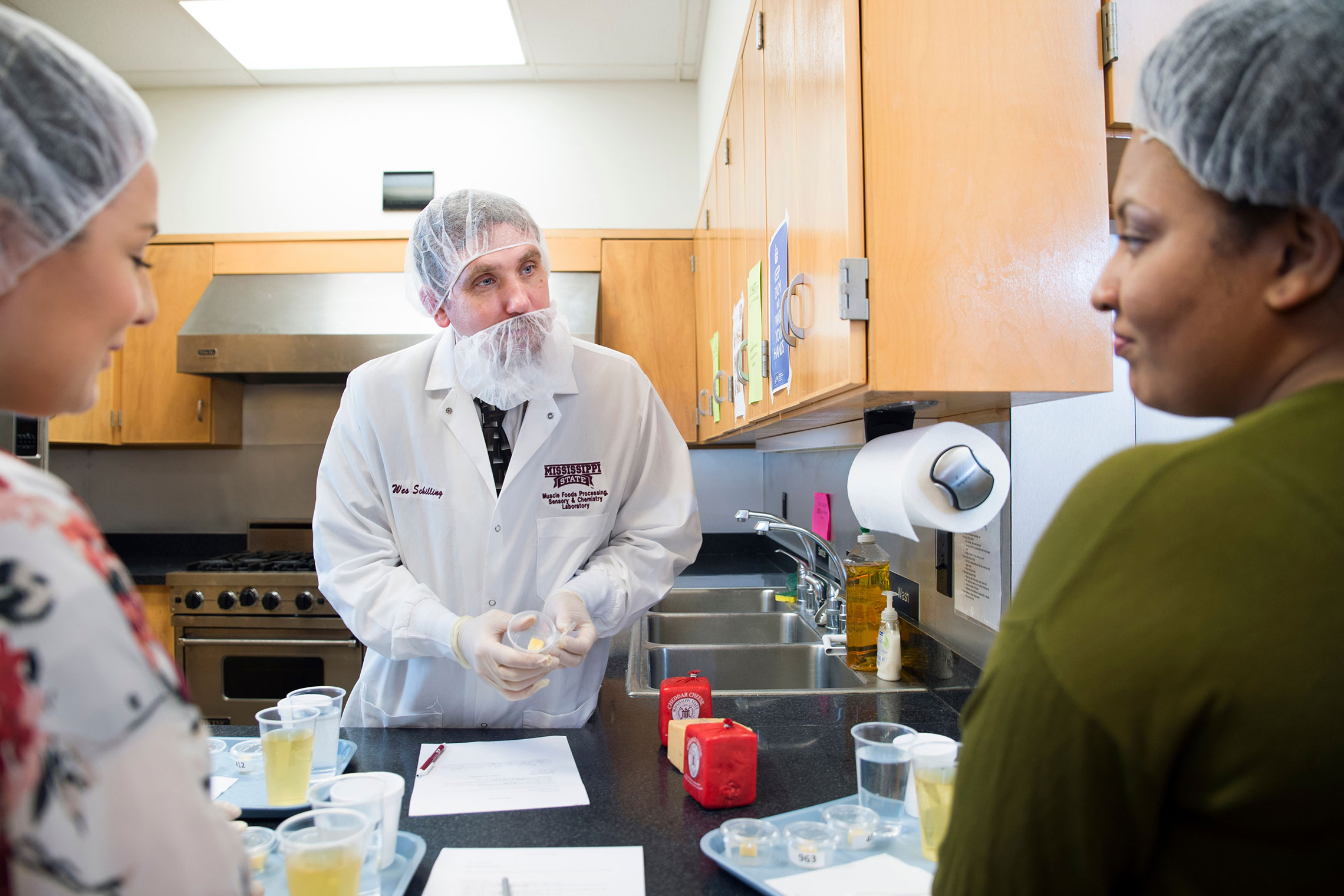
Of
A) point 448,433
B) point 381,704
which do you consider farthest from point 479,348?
point 381,704

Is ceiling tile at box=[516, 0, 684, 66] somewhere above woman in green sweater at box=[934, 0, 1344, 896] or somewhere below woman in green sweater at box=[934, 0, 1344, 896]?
above

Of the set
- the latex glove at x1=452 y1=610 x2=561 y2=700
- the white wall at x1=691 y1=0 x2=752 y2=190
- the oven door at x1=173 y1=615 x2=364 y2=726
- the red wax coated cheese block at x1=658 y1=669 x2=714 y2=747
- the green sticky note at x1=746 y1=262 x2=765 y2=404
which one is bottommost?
the oven door at x1=173 y1=615 x2=364 y2=726

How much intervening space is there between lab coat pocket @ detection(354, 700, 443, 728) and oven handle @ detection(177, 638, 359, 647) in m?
1.46

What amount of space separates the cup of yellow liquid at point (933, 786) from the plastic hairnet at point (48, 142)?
0.87 m

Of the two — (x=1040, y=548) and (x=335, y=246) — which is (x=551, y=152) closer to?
(x=335, y=246)

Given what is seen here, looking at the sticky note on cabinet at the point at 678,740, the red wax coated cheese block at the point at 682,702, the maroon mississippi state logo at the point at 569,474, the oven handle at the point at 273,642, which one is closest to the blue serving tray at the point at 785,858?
the sticky note on cabinet at the point at 678,740

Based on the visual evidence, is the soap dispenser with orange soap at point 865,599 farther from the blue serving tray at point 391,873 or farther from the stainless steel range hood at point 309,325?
the stainless steel range hood at point 309,325

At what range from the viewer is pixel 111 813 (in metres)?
0.41

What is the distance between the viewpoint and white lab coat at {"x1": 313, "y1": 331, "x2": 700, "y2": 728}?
A: 1557 millimetres

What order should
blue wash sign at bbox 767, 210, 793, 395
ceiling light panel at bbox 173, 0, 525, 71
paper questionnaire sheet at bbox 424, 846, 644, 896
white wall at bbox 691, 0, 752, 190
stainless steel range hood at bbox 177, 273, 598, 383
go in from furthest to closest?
stainless steel range hood at bbox 177, 273, 598, 383 < ceiling light panel at bbox 173, 0, 525, 71 < white wall at bbox 691, 0, 752, 190 < blue wash sign at bbox 767, 210, 793, 395 < paper questionnaire sheet at bbox 424, 846, 644, 896

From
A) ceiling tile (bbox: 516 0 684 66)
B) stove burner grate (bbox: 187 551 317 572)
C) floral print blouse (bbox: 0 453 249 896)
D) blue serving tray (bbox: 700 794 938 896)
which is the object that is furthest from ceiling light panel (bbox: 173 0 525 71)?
floral print blouse (bbox: 0 453 249 896)

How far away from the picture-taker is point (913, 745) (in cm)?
97

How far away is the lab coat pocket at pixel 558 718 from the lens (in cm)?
153

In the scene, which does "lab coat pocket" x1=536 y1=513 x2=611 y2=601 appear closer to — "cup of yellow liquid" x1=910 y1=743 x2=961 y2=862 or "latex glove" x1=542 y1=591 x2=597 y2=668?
"latex glove" x1=542 y1=591 x2=597 y2=668
